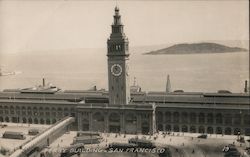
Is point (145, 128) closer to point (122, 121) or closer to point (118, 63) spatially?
point (122, 121)

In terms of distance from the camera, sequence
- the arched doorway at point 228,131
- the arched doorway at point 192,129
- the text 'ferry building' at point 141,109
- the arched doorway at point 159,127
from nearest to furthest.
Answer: the text 'ferry building' at point 141,109 → the arched doorway at point 228,131 → the arched doorway at point 192,129 → the arched doorway at point 159,127

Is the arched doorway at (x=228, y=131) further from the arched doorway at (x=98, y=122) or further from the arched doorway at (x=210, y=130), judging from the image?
the arched doorway at (x=98, y=122)

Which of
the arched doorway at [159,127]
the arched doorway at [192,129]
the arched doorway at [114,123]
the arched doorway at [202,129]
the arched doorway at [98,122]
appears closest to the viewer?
the arched doorway at [202,129]

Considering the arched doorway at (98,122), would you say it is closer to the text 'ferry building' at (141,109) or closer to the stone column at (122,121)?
the text 'ferry building' at (141,109)

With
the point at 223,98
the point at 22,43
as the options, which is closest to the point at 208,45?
the point at 223,98

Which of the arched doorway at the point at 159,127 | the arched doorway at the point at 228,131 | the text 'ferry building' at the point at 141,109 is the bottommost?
the arched doorway at the point at 228,131

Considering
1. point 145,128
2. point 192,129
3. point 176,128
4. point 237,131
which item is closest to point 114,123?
point 145,128

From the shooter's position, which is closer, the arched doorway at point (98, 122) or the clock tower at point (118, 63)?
the clock tower at point (118, 63)

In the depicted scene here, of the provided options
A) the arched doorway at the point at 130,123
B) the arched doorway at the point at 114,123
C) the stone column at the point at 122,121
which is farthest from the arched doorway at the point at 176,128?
the arched doorway at the point at 114,123

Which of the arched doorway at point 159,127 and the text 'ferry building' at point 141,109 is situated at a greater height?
the text 'ferry building' at point 141,109
